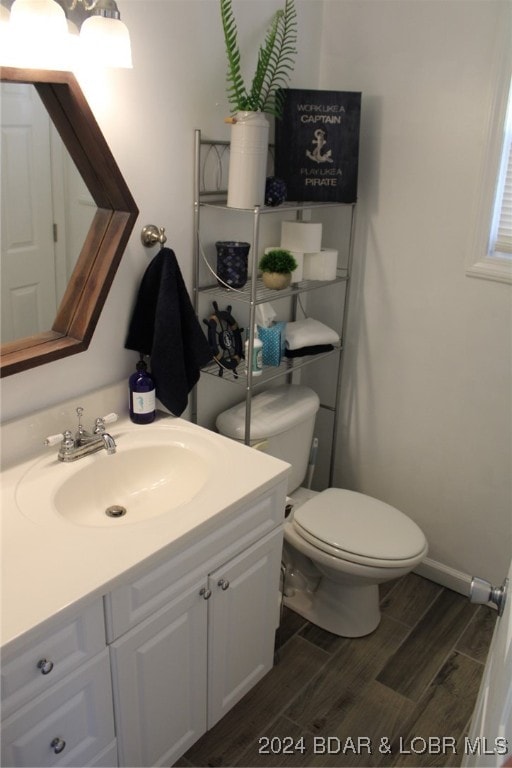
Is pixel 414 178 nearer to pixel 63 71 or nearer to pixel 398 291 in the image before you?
pixel 398 291

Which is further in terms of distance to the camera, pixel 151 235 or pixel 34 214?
pixel 151 235

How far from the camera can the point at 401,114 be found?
2.14 meters

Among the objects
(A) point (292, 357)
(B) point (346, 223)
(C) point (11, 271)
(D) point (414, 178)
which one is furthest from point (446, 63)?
(C) point (11, 271)

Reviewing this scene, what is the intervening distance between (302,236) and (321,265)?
0.12 metres

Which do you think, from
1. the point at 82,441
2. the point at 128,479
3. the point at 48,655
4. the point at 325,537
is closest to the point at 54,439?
the point at 82,441

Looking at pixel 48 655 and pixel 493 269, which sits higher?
pixel 493 269

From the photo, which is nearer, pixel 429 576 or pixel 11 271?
pixel 11 271

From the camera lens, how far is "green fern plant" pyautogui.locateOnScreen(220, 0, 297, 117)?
70.6 inches

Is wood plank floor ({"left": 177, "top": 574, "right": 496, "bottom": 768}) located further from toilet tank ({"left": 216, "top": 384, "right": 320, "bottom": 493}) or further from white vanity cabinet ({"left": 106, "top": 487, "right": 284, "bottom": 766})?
toilet tank ({"left": 216, "top": 384, "right": 320, "bottom": 493})

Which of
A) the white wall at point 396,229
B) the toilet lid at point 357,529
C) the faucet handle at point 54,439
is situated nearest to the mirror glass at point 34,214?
the white wall at point 396,229

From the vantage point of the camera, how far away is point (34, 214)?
150 centimetres

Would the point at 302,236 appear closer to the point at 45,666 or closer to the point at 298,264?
the point at 298,264

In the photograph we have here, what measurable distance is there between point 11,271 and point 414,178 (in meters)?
1.32

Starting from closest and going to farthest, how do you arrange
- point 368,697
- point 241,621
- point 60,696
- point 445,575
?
point 60,696
point 241,621
point 368,697
point 445,575
